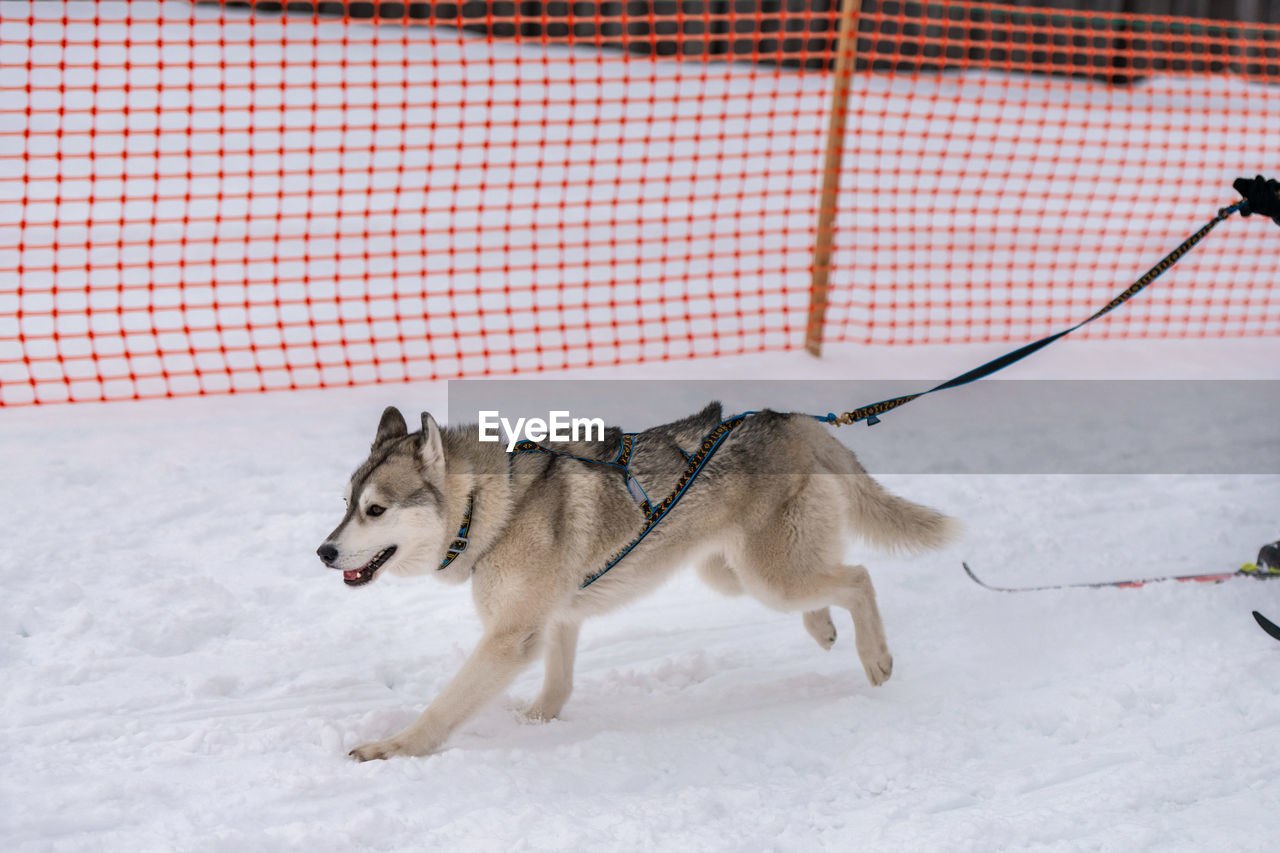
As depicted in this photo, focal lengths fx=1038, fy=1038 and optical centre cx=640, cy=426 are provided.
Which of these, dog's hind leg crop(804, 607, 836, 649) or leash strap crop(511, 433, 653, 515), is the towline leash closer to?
leash strap crop(511, 433, 653, 515)

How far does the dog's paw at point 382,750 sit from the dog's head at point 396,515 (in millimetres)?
488

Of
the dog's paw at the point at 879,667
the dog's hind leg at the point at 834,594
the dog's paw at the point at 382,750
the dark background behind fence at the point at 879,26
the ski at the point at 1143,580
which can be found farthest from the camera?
the dark background behind fence at the point at 879,26

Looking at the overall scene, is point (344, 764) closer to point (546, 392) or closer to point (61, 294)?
point (546, 392)

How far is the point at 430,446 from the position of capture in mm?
3275

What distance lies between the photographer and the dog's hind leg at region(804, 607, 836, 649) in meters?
3.94

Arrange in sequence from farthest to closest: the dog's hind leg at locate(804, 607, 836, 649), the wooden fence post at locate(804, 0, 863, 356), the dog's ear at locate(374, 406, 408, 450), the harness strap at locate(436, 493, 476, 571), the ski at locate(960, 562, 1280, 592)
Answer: the wooden fence post at locate(804, 0, 863, 356) → the ski at locate(960, 562, 1280, 592) → the dog's hind leg at locate(804, 607, 836, 649) → the dog's ear at locate(374, 406, 408, 450) → the harness strap at locate(436, 493, 476, 571)

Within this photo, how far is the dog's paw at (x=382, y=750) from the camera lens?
313 cm

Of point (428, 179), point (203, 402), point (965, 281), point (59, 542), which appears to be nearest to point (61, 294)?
point (203, 402)

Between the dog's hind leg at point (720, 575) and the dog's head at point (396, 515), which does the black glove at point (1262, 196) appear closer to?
the dog's hind leg at point (720, 575)

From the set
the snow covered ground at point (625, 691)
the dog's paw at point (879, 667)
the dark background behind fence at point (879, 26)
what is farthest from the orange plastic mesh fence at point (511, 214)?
the dog's paw at point (879, 667)

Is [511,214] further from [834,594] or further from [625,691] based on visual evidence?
[834,594]

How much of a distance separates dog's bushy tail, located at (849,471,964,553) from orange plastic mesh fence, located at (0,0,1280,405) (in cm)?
303

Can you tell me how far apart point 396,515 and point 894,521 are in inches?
70.1

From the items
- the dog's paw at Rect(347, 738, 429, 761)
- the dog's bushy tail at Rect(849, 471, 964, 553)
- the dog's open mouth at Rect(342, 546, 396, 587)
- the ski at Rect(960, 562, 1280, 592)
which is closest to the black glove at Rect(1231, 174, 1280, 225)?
the ski at Rect(960, 562, 1280, 592)
